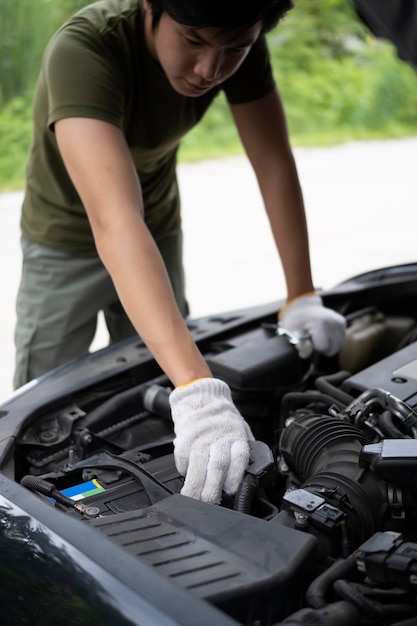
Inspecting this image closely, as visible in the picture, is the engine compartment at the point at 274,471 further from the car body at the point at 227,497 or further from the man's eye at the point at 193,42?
the man's eye at the point at 193,42

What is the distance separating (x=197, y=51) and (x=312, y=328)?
2.67 feet

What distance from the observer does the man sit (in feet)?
5.65

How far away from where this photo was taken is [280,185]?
2.44 meters

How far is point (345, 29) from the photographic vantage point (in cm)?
1141

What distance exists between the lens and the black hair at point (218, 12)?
1.70m

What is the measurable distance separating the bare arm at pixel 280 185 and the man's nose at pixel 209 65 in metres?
0.54

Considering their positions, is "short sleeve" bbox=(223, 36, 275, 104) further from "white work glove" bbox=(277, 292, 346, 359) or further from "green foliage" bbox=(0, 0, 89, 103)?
"green foliage" bbox=(0, 0, 89, 103)

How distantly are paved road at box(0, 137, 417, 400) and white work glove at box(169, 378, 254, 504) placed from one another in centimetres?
234

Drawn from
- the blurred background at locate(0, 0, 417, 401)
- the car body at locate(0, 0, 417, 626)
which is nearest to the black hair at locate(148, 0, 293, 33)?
the car body at locate(0, 0, 417, 626)

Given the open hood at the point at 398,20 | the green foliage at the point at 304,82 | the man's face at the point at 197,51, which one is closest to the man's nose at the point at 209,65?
the man's face at the point at 197,51

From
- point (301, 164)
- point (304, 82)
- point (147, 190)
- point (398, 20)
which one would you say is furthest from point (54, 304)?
point (304, 82)

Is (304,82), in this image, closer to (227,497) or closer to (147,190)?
(147,190)

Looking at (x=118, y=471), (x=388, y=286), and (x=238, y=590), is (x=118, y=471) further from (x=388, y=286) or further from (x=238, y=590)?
(x=388, y=286)

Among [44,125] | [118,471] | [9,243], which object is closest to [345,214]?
[9,243]
